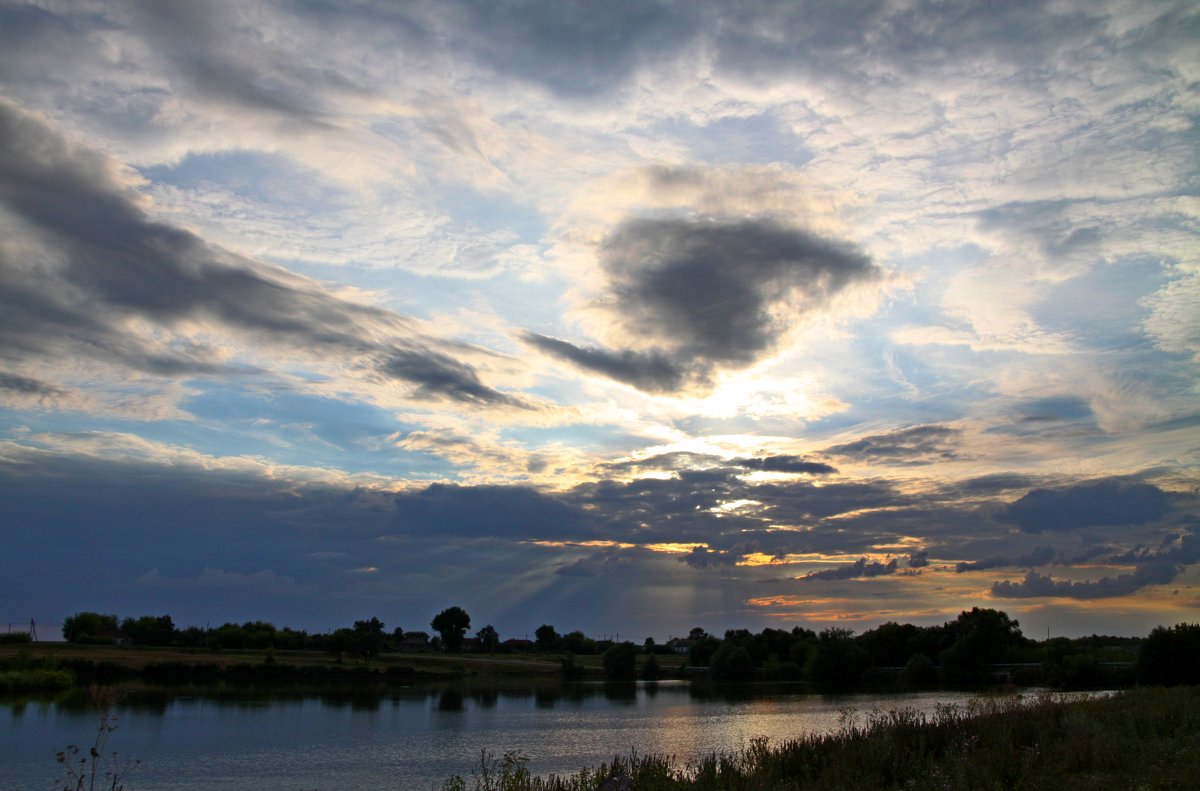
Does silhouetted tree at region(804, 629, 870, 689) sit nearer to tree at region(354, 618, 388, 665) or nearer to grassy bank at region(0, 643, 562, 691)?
grassy bank at region(0, 643, 562, 691)

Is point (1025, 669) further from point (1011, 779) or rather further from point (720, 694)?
point (1011, 779)

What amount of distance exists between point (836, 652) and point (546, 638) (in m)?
85.6

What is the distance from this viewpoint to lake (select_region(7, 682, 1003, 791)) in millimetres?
31906

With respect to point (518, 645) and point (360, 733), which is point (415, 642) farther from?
point (360, 733)

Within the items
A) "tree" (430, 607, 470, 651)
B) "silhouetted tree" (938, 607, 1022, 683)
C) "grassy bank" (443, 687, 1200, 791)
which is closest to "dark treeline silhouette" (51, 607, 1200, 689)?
"silhouetted tree" (938, 607, 1022, 683)

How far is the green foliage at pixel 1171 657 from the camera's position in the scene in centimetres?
6094

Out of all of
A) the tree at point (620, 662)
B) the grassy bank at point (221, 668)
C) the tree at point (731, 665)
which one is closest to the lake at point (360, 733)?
the grassy bank at point (221, 668)

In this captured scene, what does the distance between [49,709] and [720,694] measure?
61323 millimetres

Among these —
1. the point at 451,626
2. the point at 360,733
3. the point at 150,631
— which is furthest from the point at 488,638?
the point at 360,733

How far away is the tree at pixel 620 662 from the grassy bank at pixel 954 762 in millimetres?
103361

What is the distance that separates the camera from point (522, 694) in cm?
8931

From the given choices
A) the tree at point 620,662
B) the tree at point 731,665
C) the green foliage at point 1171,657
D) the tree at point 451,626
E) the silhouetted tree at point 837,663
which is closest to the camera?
the green foliage at point 1171,657

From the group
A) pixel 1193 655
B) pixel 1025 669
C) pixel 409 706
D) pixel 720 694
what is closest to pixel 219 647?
pixel 409 706

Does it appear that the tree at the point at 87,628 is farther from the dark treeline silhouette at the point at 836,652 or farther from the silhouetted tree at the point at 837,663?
the silhouetted tree at the point at 837,663
